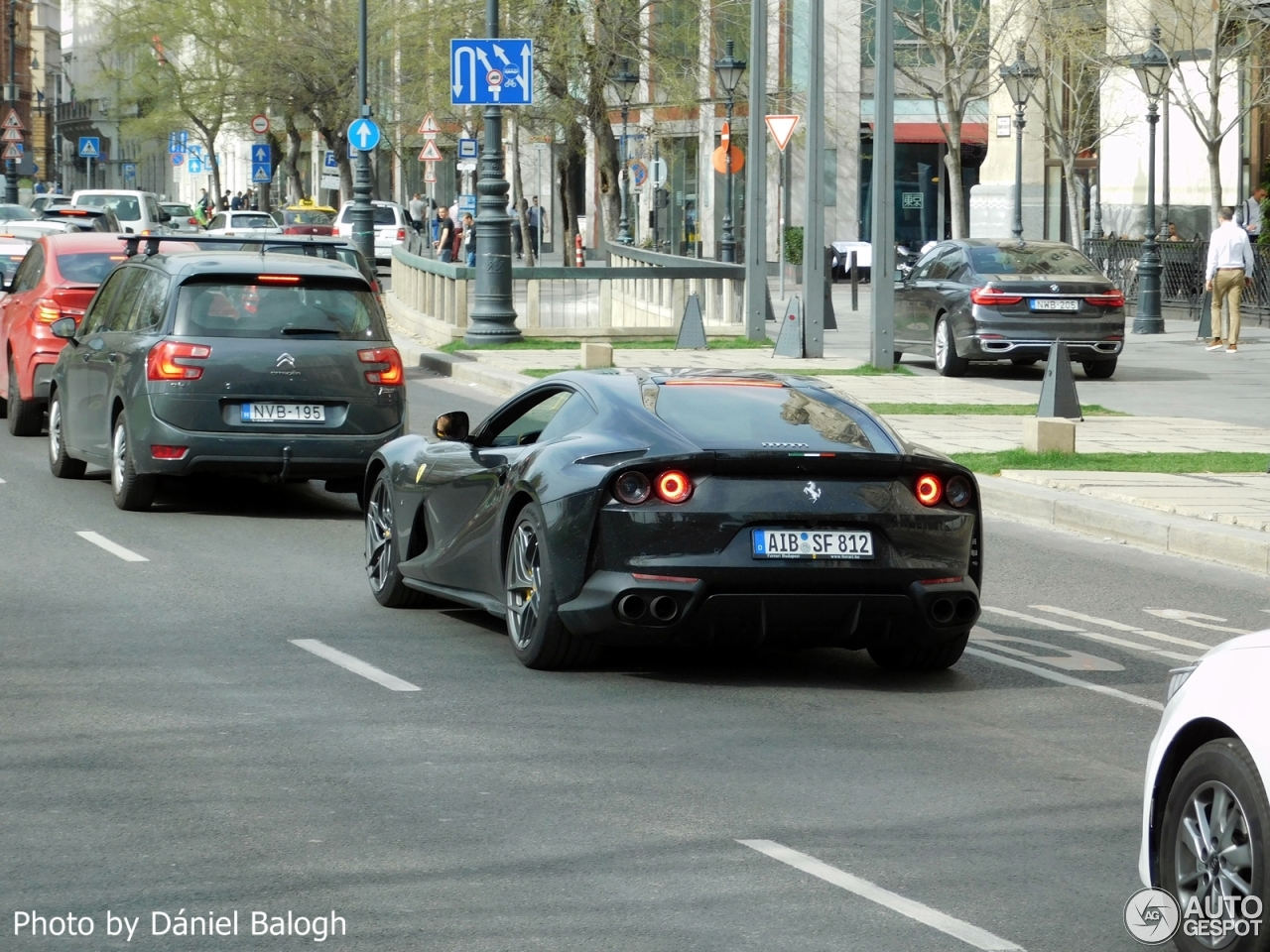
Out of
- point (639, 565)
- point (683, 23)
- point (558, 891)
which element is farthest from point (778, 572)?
point (683, 23)

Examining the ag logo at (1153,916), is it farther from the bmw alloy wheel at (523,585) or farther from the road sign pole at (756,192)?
the road sign pole at (756,192)

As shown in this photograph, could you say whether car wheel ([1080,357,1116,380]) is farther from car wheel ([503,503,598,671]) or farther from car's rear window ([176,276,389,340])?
car wheel ([503,503,598,671])

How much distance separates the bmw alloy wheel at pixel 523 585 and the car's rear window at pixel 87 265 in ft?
35.7

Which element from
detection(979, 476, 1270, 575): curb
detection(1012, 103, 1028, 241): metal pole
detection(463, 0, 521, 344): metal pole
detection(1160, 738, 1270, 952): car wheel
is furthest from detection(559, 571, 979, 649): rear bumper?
detection(1012, 103, 1028, 241): metal pole

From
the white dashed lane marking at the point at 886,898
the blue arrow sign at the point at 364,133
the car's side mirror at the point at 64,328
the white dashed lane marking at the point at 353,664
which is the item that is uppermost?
the blue arrow sign at the point at 364,133

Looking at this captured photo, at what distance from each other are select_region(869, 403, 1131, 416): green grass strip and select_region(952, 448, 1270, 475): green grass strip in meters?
3.67

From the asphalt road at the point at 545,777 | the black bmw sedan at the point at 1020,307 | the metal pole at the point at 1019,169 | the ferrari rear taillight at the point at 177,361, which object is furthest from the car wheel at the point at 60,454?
the metal pole at the point at 1019,169

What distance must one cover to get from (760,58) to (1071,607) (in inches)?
808

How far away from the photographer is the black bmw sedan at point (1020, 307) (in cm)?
2572

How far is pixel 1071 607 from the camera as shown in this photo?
11.2 meters

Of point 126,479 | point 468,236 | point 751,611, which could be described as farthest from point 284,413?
point 468,236

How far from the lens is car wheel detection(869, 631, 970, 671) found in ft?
29.8

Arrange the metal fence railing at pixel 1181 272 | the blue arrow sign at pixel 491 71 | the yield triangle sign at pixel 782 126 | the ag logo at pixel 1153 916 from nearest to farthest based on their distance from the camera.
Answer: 1. the ag logo at pixel 1153 916
2. the blue arrow sign at pixel 491 71
3. the yield triangle sign at pixel 782 126
4. the metal fence railing at pixel 1181 272

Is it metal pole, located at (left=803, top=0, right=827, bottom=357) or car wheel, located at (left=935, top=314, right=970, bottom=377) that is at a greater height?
metal pole, located at (left=803, top=0, right=827, bottom=357)
